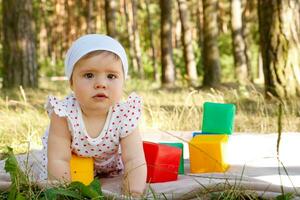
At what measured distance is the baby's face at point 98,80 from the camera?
287cm

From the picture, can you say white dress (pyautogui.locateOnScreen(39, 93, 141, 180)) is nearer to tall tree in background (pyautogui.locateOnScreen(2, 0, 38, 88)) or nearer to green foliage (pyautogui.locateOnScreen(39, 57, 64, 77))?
tall tree in background (pyautogui.locateOnScreen(2, 0, 38, 88))

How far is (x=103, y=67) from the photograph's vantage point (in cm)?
287

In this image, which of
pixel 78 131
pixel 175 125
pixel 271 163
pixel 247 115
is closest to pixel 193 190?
pixel 78 131

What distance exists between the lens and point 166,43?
15148 millimetres

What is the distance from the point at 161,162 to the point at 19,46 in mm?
8549

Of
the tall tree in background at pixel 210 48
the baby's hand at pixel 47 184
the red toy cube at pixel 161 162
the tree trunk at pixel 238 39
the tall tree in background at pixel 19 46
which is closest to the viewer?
the baby's hand at pixel 47 184

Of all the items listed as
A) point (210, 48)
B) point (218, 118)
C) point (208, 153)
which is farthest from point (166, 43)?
point (208, 153)

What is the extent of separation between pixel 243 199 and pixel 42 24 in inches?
1266

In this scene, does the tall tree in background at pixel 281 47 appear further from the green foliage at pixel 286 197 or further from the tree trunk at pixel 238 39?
the tree trunk at pixel 238 39

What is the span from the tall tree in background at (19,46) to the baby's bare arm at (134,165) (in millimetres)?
8443

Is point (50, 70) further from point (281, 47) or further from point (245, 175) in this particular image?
point (245, 175)

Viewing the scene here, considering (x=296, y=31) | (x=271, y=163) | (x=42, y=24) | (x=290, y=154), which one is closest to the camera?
(x=271, y=163)

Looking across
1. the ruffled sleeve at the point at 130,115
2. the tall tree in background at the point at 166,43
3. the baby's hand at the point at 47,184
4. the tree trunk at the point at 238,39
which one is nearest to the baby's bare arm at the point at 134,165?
the ruffled sleeve at the point at 130,115

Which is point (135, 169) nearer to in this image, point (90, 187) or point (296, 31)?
point (90, 187)
